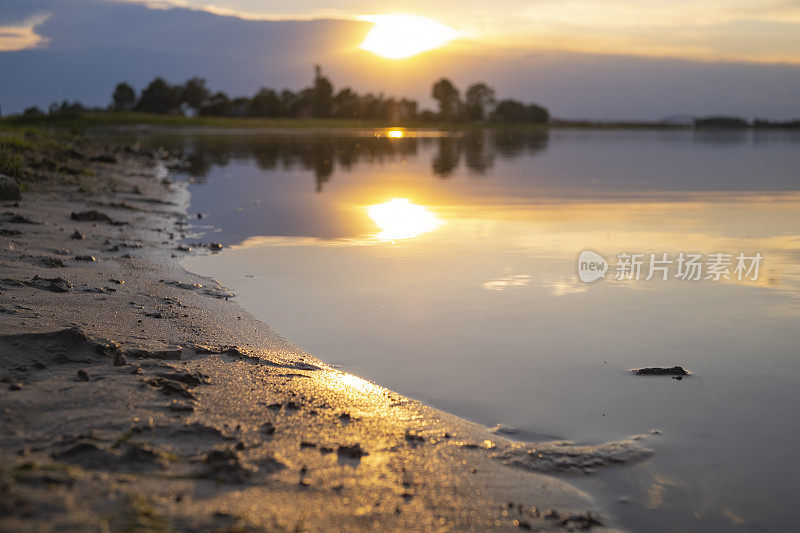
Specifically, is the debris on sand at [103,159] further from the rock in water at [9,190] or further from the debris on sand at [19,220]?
the debris on sand at [19,220]

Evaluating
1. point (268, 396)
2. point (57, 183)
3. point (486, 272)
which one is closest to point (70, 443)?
point (268, 396)

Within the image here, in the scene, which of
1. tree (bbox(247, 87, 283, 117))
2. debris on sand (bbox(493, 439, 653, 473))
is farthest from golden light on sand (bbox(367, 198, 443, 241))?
tree (bbox(247, 87, 283, 117))

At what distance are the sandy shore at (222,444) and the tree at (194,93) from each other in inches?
5796

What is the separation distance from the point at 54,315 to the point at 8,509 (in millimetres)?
3915

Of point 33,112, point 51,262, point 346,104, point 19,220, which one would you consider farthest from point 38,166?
point 346,104

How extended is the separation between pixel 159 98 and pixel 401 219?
138697 millimetres

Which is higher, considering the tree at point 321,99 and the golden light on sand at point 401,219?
the tree at point 321,99

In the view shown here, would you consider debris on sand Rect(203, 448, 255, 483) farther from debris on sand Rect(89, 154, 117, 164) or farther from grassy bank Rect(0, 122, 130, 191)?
debris on sand Rect(89, 154, 117, 164)

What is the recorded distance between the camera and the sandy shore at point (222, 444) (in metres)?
3.85

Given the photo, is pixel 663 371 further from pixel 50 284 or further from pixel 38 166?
pixel 38 166

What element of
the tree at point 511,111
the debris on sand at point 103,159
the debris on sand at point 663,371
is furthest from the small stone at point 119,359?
the tree at point 511,111

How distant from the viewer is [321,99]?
166 meters

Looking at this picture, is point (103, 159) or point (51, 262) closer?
point (51, 262)

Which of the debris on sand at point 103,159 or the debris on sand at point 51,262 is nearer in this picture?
the debris on sand at point 51,262
